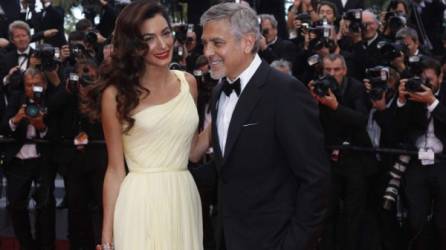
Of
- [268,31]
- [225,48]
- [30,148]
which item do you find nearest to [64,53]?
[30,148]

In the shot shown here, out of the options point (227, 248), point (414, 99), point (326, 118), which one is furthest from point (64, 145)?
point (227, 248)

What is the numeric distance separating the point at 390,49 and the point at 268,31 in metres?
1.94

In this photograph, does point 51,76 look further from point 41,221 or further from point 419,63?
point 419,63

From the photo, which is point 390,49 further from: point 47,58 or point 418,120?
point 47,58

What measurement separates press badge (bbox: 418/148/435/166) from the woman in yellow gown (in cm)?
292

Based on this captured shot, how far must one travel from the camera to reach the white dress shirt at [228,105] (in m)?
3.69

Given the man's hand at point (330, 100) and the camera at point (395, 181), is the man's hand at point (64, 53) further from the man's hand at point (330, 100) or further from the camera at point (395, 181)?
the camera at point (395, 181)

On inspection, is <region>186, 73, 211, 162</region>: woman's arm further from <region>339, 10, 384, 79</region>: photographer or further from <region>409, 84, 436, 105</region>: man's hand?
<region>339, 10, 384, 79</region>: photographer

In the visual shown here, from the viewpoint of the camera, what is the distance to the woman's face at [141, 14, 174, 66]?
399 cm

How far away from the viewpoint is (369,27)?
854 centimetres

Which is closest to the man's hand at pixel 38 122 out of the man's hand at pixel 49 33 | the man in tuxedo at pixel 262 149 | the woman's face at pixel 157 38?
the man's hand at pixel 49 33

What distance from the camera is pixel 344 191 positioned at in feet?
23.5

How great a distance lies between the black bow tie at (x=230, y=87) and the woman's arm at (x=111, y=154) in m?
0.57

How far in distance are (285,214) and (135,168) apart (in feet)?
3.05
